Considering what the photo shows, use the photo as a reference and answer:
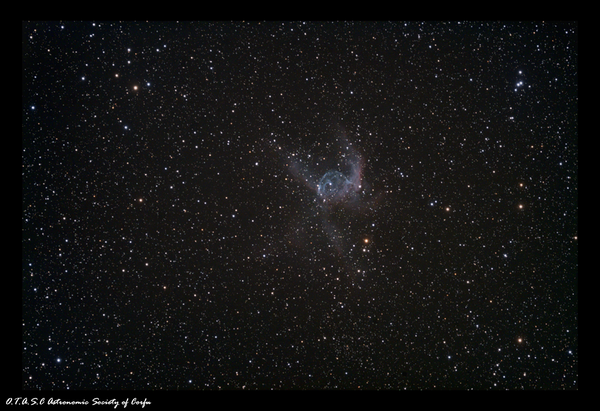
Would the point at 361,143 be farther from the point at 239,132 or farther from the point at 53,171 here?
the point at 53,171

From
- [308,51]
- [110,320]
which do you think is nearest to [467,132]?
[308,51]

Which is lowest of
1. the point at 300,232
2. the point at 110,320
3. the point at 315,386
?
the point at 315,386

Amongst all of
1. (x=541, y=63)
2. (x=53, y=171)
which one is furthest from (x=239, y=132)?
(x=541, y=63)

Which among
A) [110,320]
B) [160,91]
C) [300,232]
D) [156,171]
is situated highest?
[160,91]

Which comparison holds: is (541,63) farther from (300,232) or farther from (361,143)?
(300,232)

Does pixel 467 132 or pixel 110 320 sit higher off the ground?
pixel 467 132

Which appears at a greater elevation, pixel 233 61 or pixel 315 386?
pixel 233 61
